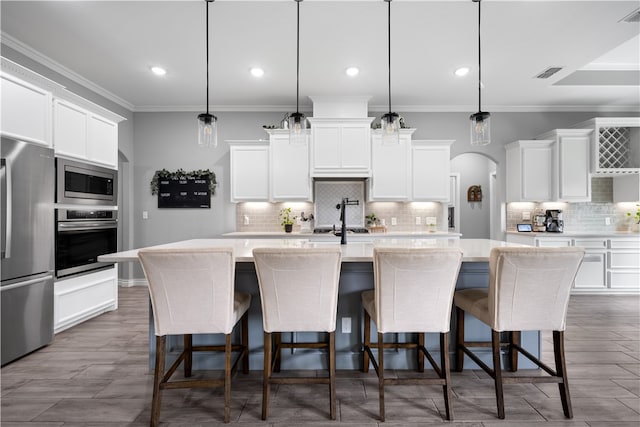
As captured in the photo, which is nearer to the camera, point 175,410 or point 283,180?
point 175,410

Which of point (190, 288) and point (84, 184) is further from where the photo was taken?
point (84, 184)

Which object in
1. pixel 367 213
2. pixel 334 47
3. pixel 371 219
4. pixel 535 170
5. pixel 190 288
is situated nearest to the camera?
pixel 190 288

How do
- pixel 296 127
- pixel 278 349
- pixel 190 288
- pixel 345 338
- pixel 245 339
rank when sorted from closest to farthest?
pixel 190 288
pixel 278 349
pixel 245 339
pixel 345 338
pixel 296 127

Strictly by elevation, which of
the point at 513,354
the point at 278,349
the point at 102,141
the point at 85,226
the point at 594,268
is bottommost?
the point at 513,354

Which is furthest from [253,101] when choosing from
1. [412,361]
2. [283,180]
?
[412,361]

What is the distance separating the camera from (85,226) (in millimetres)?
3387

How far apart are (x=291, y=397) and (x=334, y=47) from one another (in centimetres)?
309

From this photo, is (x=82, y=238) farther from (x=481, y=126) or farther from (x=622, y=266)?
(x=622, y=266)

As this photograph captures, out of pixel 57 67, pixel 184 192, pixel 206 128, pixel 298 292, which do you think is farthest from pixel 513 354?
pixel 57 67

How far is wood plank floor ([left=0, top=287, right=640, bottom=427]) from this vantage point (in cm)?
186

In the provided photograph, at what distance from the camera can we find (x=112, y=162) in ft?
12.8

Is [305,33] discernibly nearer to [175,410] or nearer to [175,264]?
[175,264]

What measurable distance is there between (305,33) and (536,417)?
3329mm

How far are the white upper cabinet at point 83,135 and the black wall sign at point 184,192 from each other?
3.94ft
